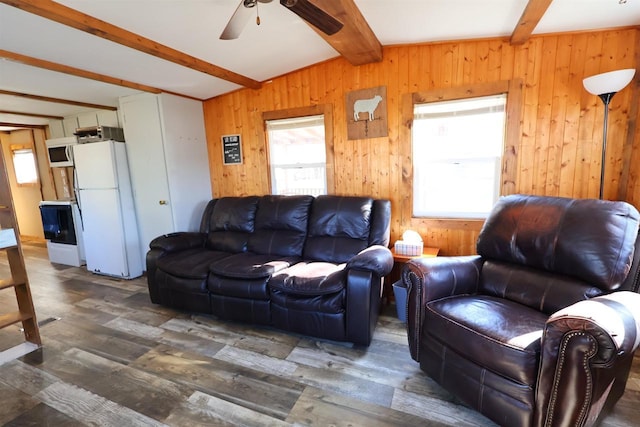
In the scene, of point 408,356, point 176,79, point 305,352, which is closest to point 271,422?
point 305,352

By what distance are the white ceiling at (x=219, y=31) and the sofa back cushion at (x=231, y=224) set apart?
134 cm

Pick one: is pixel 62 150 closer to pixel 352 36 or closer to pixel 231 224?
pixel 231 224

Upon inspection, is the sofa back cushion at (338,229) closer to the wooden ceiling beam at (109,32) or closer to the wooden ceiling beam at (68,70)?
the wooden ceiling beam at (109,32)

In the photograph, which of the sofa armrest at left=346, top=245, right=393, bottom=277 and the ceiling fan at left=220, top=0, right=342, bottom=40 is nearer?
the ceiling fan at left=220, top=0, right=342, bottom=40

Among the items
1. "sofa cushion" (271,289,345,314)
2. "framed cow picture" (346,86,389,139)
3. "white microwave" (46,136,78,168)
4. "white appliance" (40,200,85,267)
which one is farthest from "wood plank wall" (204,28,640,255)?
"white appliance" (40,200,85,267)

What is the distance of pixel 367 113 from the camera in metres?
2.85

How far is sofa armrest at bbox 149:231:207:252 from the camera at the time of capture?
2.86m

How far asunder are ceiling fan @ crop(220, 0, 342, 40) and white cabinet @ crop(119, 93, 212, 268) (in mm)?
2080

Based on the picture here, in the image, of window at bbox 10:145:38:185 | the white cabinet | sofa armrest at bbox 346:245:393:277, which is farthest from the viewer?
window at bbox 10:145:38:185

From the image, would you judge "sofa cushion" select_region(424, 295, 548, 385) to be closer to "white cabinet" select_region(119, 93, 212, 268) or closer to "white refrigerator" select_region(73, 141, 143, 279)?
"white cabinet" select_region(119, 93, 212, 268)

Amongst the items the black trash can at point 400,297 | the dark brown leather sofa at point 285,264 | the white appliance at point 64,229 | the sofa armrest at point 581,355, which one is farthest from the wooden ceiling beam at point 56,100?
the sofa armrest at point 581,355

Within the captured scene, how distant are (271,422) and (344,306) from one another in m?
0.83

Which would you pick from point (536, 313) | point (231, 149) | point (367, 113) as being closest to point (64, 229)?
point (231, 149)

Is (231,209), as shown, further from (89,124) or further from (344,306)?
(89,124)
